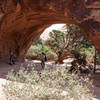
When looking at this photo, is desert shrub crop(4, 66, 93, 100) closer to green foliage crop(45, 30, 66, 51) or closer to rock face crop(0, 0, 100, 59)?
rock face crop(0, 0, 100, 59)

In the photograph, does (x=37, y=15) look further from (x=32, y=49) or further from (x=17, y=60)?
(x=32, y=49)

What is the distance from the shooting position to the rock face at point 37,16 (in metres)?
7.08

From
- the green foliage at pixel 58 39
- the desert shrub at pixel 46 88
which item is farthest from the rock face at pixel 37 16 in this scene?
the green foliage at pixel 58 39

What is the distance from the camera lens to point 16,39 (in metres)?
12.4

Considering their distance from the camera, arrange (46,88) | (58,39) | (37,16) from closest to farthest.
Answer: (46,88) → (37,16) → (58,39)

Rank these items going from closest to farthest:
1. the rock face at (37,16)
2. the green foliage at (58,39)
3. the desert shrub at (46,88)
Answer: the desert shrub at (46,88) < the rock face at (37,16) < the green foliage at (58,39)

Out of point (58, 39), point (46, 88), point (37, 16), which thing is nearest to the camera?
point (46, 88)

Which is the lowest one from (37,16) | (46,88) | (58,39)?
(46,88)

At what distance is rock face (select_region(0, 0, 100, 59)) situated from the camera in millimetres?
7082

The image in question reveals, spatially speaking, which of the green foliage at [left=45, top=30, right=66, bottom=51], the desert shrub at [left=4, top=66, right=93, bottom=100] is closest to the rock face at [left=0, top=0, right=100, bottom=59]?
the desert shrub at [left=4, top=66, right=93, bottom=100]

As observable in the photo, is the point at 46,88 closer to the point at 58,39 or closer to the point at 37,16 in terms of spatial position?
the point at 37,16

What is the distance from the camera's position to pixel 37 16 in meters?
9.67

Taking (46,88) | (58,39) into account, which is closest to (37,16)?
(46,88)

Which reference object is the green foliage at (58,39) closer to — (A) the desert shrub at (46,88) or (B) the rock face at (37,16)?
(B) the rock face at (37,16)
